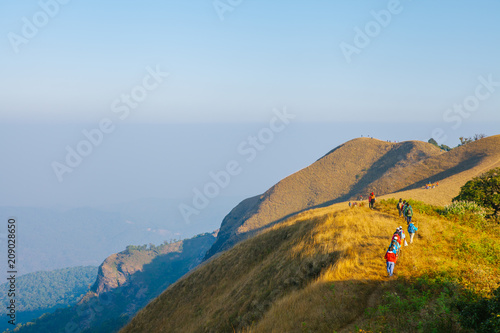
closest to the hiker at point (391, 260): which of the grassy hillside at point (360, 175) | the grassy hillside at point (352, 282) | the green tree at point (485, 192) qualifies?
the grassy hillside at point (352, 282)

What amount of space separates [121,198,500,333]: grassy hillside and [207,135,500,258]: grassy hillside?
43367 millimetres

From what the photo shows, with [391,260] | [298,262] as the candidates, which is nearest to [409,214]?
[391,260]

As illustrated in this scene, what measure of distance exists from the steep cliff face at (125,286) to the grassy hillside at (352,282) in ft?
254

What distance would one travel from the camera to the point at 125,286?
13675cm

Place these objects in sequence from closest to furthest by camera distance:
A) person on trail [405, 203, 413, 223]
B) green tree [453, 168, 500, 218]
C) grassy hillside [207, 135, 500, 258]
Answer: person on trail [405, 203, 413, 223] < green tree [453, 168, 500, 218] < grassy hillside [207, 135, 500, 258]

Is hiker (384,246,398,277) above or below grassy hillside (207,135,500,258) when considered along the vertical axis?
below

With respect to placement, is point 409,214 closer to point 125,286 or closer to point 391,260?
point 391,260

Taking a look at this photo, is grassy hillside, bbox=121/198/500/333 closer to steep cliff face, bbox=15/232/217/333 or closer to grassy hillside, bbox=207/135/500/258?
grassy hillside, bbox=207/135/500/258

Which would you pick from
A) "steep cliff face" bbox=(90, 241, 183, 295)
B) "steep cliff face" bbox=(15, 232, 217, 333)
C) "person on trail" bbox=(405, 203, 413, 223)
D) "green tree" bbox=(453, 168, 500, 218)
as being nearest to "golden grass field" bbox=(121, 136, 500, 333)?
"person on trail" bbox=(405, 203, 413, 223)

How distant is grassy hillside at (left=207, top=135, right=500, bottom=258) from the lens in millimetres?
73250

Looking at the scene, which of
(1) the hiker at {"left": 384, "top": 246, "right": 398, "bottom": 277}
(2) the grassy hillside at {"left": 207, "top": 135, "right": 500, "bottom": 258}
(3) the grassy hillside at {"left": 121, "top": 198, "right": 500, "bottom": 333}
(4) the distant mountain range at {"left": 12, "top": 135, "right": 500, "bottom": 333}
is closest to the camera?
(3) the grassy hillside at {"left": 121, "top": 198, "right": 500, "bottom": 333}

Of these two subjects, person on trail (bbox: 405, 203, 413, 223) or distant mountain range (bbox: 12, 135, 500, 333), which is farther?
person on trail (bbox: 405, 203, 413, 223)

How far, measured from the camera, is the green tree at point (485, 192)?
2666cm

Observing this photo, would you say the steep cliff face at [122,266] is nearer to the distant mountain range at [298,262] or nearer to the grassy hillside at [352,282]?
the distant mountain range at [298,262]
